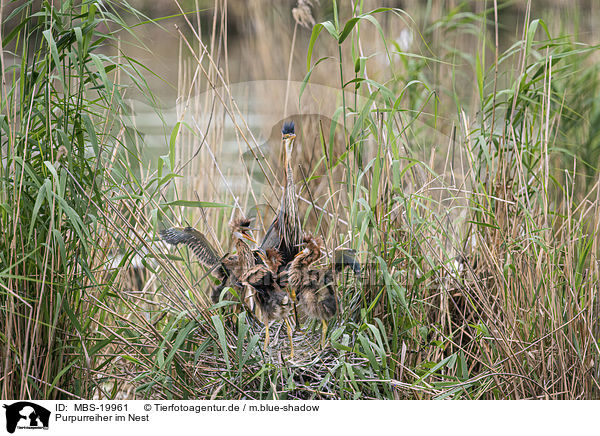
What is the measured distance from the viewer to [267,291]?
61.9 inches

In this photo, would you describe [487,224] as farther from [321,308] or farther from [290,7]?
[290,7]

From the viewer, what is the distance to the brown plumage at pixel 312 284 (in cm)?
157

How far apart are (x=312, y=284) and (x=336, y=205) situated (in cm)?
24

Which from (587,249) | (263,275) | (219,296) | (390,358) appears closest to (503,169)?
(587,249)

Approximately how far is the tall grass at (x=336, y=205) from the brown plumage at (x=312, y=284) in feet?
0.15

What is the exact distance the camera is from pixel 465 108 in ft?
5.65

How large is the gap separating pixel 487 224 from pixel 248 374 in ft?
2.48

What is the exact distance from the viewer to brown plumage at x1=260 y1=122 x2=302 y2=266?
159cm
